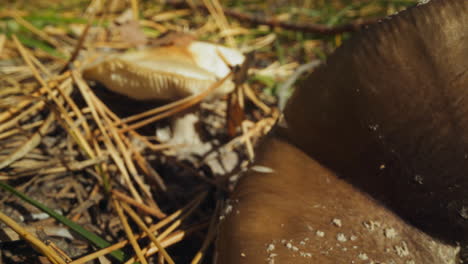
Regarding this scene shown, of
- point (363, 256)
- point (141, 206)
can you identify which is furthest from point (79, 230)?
point (363, 256)

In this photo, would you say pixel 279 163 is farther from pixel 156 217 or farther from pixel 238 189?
pixel 156 217

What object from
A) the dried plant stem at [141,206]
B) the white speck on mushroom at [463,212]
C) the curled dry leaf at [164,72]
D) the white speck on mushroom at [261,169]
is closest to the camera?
the white speck on mushroom at [463,212]

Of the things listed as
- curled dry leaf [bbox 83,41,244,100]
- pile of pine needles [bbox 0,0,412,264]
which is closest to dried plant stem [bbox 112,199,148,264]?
pile of pine needles [bbox 0,0,412,264]

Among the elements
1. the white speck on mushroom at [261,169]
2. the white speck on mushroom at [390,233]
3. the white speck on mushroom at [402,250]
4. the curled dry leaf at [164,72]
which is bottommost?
the white speck on mushroom at [402,250]

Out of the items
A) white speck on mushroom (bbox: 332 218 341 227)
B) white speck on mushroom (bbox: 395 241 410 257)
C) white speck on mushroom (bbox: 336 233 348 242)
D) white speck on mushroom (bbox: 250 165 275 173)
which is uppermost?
white speck on mushroom (bbox: 250 165 275 173)

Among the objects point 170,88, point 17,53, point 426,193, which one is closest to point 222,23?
point 170,88

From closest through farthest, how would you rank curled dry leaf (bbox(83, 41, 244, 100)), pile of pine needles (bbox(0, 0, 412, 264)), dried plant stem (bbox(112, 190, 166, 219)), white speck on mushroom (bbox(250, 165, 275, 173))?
Answer: white speck on mushroom (bbox(250, 165, 275, 173)) < pile of pine needles (bbox(0, 0, 412, 264)) < dried plant stem (bbox(112, 190, 166, 219)) < curled dry leaf (bbox(83, 41, 244, 100))

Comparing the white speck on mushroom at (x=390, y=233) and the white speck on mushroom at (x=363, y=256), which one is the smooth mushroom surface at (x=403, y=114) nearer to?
the white speck on mushroom at (x=390, y=233)

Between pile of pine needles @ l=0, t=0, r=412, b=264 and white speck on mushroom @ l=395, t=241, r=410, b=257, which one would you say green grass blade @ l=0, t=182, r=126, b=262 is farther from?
white speck on mushroom @ l=395, t=241, r=410, b=257

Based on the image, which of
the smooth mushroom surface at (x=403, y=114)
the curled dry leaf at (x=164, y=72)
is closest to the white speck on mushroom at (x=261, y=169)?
the smooth mushroom surface at (x=403, y=114)

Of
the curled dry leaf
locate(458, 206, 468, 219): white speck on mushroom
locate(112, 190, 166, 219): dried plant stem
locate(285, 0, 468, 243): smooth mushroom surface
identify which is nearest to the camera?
locate(285, 0, 468, 243): smooth mushroom surface
